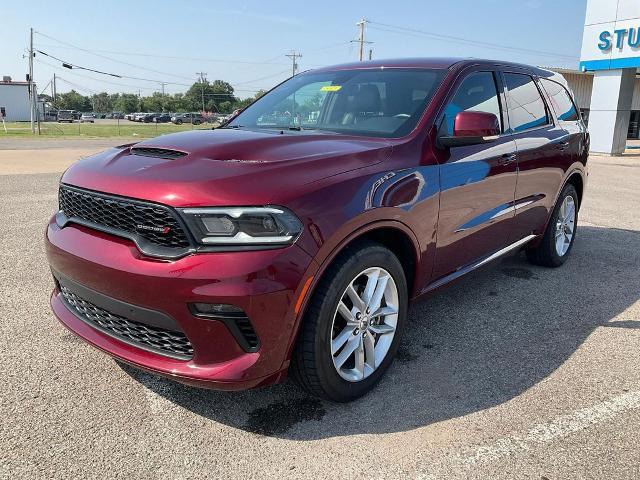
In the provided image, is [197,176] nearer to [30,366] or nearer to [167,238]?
[167,238]

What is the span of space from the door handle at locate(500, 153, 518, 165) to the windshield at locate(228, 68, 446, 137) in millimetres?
777

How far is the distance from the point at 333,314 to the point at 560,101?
12.6ft

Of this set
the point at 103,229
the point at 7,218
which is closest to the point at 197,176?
the point at 103,229

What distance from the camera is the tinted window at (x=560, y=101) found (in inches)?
193

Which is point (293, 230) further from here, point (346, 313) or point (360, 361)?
point (360, 361)

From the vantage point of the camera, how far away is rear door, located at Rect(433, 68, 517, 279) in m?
3.24

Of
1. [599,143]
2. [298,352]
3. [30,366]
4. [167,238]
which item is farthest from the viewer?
[599,143]

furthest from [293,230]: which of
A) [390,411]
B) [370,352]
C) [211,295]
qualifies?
[390,411]

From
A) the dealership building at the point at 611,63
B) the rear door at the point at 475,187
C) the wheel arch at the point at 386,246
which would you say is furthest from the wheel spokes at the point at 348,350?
the dealership building at the point at 611,63

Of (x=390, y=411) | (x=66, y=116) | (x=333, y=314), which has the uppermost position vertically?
(x=66, y=116)

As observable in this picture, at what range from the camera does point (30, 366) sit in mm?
3074

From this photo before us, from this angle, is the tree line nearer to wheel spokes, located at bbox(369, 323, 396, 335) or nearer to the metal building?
the metal building

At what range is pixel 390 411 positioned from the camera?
2721 mm

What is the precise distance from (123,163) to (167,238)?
0.64m
